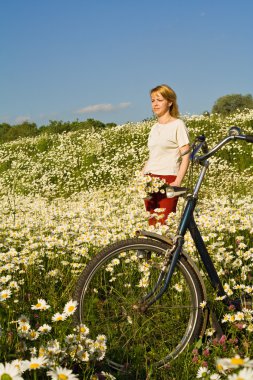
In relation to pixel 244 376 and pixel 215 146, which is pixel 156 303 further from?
pixel 244 376

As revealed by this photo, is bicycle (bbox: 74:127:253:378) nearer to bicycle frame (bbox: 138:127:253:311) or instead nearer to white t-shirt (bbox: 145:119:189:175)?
bicycle frame (bbox: 138:127:253:311)

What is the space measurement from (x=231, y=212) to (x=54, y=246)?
219 cm

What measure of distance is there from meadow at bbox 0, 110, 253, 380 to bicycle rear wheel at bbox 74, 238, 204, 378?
12 cm

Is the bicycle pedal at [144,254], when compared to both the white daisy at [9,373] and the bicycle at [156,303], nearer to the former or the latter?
the bicycle at [156,303]

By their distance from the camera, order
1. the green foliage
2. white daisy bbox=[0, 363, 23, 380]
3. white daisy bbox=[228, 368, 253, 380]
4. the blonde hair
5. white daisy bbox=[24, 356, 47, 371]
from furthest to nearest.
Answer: the green foliage
the blonde hair
white daisy bbox=[24, 356, 47, 371]
white daisy bbox=[0, 363, 23, 380]
white daisy bbox=[228, 368, 253, 380]

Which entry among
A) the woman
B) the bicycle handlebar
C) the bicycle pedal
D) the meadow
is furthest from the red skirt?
the bicycle handlebar

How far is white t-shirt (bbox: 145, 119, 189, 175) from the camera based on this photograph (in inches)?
204

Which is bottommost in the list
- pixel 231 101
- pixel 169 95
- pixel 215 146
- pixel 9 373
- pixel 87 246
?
pixel 87 246

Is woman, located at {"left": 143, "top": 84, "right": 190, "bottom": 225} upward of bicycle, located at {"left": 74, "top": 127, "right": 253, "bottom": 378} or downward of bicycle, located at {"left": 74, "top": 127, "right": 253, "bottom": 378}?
upward

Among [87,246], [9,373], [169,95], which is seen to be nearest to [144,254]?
[9,373]

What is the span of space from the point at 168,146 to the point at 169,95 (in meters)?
0.57

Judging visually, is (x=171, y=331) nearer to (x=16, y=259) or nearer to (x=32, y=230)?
(x=16, y=259)

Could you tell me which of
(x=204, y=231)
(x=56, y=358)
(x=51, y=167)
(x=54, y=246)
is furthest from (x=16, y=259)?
(x=51, y=167)

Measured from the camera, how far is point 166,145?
17.1 ft
